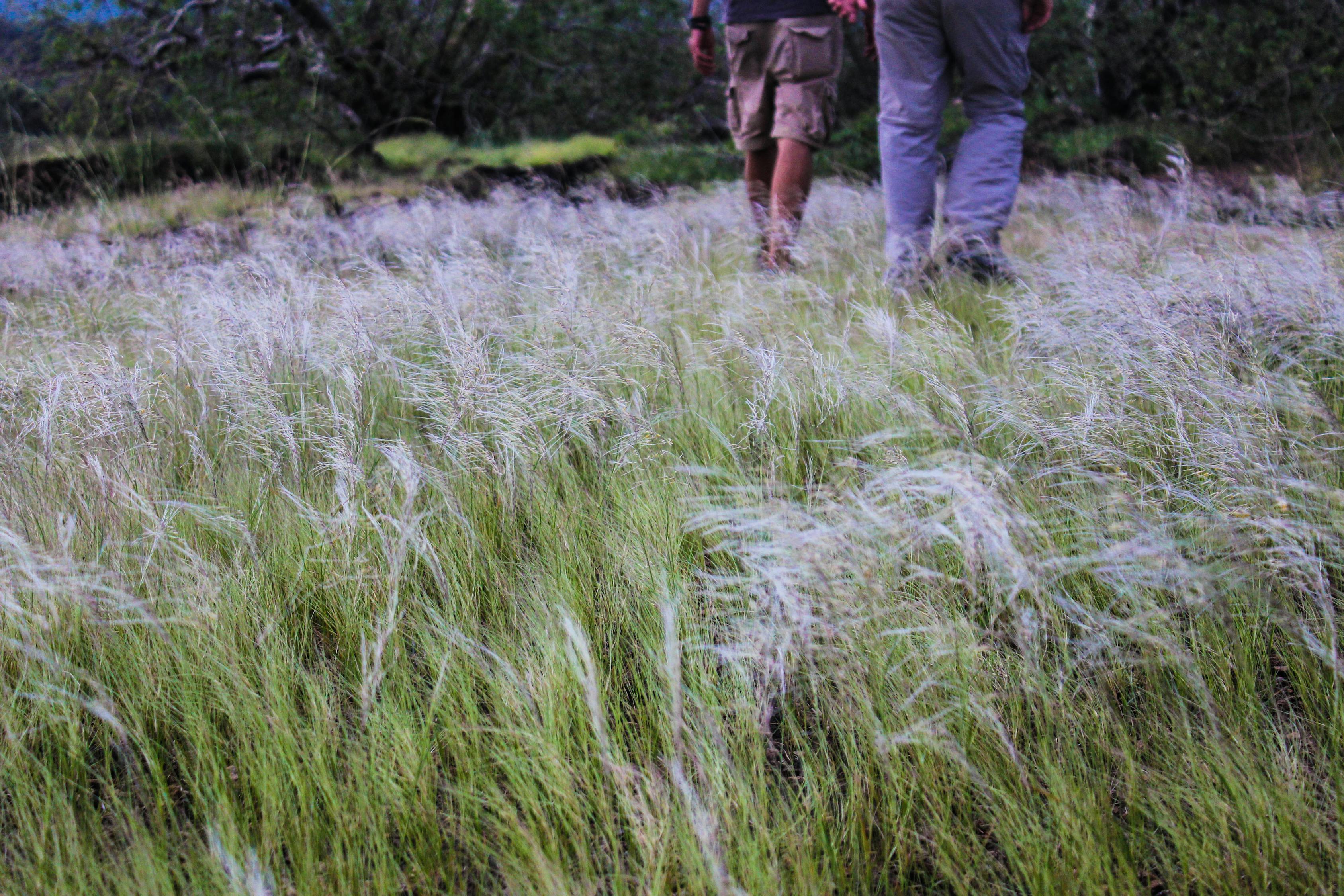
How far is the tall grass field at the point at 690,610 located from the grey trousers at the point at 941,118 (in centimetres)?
113

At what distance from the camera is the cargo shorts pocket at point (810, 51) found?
363 centimetres

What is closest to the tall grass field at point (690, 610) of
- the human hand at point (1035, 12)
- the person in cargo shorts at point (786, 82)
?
the human hand at point (1035, 12)

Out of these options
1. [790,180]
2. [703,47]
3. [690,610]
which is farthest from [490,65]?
[690,610]

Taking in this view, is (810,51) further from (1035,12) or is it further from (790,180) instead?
(1035,12)

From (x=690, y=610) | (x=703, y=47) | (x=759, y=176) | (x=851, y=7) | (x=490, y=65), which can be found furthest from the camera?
(x=490, y=65)

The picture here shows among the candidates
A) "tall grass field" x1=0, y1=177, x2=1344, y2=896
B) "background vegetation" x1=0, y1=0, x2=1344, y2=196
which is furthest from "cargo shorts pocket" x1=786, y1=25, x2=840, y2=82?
"background vegetation" x1=0, y1=0, x2=1344, y2=196

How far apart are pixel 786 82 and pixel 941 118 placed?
735mm

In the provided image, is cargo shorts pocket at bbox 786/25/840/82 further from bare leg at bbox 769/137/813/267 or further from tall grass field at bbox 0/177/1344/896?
tall grass field at bbox 0/177/1344/896

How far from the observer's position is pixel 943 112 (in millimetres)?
3232

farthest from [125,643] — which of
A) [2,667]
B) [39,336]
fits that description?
[39,336]

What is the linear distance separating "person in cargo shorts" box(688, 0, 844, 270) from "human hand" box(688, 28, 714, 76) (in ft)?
0.49

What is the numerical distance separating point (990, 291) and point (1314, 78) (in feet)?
23.4

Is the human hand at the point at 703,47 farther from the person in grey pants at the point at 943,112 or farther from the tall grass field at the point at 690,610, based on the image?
the tall grass field at the point at 690,610

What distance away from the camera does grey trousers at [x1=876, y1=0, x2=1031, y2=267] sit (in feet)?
10.5
